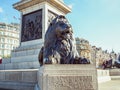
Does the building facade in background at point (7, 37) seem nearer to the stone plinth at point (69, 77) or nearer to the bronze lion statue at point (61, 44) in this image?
the bronze lion statue at point (61, 44)

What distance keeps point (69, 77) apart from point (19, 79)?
113 inches

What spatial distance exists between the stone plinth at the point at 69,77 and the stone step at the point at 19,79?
2.02 metres

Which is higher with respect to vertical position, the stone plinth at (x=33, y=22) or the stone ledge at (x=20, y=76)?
the stone plinth at (x=33, y=22)

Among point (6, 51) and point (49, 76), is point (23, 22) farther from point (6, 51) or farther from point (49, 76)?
point (6, 51)

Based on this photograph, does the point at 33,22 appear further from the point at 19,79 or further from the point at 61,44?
the point at 61,44

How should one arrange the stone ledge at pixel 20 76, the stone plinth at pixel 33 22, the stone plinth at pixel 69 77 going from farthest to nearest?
the stone plinth at pixel 33 22 → the stone ledge at pixel 20 76 → the stone plinth at pixel 69 77

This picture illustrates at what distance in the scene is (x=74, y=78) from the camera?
11.8ft

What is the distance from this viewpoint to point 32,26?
1162cm

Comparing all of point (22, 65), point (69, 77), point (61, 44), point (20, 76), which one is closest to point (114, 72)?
point (22, 65)

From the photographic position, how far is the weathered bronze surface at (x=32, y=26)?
441 inches

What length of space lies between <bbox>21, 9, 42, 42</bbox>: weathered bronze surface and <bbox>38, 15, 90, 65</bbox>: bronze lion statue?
645cm

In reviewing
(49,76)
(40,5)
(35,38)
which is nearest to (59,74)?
(49,76)

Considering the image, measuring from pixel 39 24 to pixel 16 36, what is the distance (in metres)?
54.8

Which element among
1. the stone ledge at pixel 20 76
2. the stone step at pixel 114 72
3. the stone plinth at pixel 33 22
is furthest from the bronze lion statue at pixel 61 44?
the stone step at pixel 114 72
